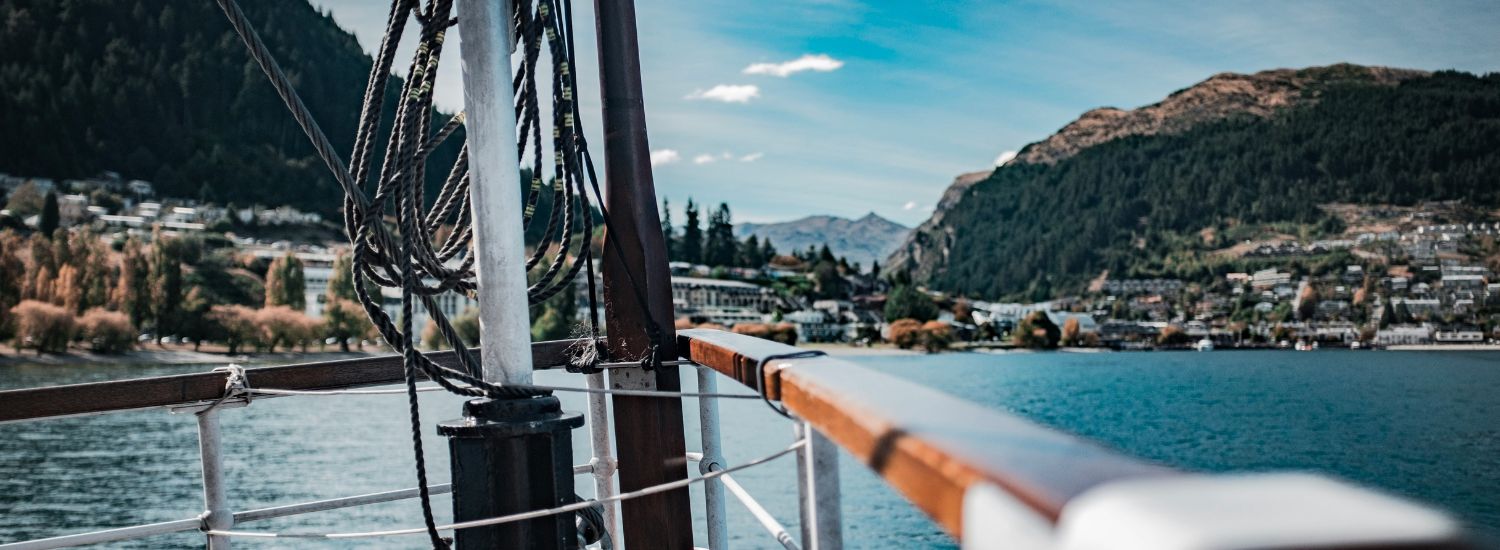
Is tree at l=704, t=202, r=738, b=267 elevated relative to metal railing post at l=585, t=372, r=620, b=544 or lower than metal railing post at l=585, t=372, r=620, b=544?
elevated

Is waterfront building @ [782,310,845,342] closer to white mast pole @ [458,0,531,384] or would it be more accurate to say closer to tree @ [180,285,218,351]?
tree @ [180,285,218,351]

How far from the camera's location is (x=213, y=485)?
1859 millimetres

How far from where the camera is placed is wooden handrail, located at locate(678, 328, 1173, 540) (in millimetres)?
445

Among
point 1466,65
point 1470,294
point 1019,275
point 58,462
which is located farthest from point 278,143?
point 1466,65

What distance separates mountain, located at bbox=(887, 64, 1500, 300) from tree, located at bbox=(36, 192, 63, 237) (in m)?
103

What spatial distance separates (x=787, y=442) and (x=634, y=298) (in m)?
32.7

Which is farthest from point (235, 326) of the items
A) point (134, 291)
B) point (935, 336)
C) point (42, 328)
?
point (935, 336)

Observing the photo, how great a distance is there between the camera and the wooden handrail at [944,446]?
1.46 ft

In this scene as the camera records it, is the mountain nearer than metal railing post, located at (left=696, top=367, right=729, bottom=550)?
No

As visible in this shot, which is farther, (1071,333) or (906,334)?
(1071,333)

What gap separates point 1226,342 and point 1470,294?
21854 mm

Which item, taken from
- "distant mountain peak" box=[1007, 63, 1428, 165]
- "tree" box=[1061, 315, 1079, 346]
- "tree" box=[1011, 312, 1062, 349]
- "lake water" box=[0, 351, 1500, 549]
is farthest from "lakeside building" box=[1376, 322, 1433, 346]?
"distant mountain peak" box=[1007, 63, 1428, 165]

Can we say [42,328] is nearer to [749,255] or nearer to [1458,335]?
[749,255]

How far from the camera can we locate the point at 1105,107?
16725cm
